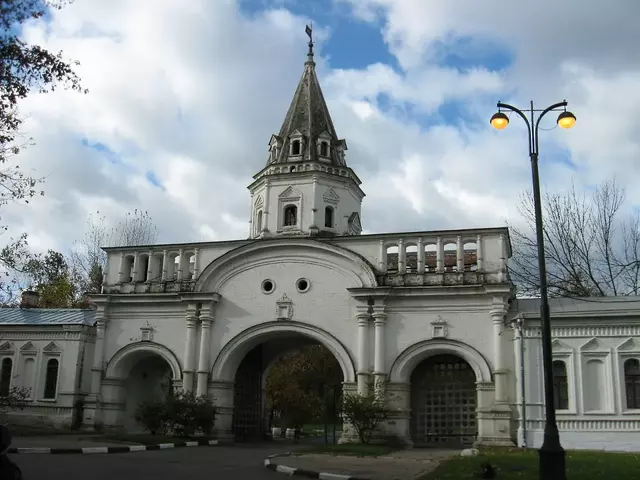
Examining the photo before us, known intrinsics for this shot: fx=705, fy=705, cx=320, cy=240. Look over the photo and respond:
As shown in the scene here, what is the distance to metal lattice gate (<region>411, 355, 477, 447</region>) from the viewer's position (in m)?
26.2

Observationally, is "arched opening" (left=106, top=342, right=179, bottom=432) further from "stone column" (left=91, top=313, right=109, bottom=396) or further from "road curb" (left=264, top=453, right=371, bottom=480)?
"road curb" (left=264, top=453, right=371, bottom=480)

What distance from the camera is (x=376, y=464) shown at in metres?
17.4

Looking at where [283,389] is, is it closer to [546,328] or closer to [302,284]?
[302,284]

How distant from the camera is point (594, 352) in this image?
888 inches

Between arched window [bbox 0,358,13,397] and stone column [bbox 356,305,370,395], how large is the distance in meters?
15.1

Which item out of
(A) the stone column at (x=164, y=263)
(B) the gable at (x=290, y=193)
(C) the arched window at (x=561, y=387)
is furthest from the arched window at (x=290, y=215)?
(C) the arched window at (x=561, y=387)

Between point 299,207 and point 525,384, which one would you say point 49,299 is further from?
point 525,384

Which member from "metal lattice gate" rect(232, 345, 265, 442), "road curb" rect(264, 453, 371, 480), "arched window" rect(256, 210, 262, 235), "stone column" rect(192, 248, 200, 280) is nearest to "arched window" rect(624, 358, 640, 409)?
"road curb" rect(264, 453, 371, 480)

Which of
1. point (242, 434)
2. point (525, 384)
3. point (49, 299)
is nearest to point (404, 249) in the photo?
point (525, 384)

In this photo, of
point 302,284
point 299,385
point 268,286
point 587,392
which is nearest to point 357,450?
point 587,392

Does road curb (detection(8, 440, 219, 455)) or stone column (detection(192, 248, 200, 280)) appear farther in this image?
stone column (detection(192, 248, 200, 280))

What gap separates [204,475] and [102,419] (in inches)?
647

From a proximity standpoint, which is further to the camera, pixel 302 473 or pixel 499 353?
pixel 499 353

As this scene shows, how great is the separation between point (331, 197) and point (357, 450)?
11736 millimetres
